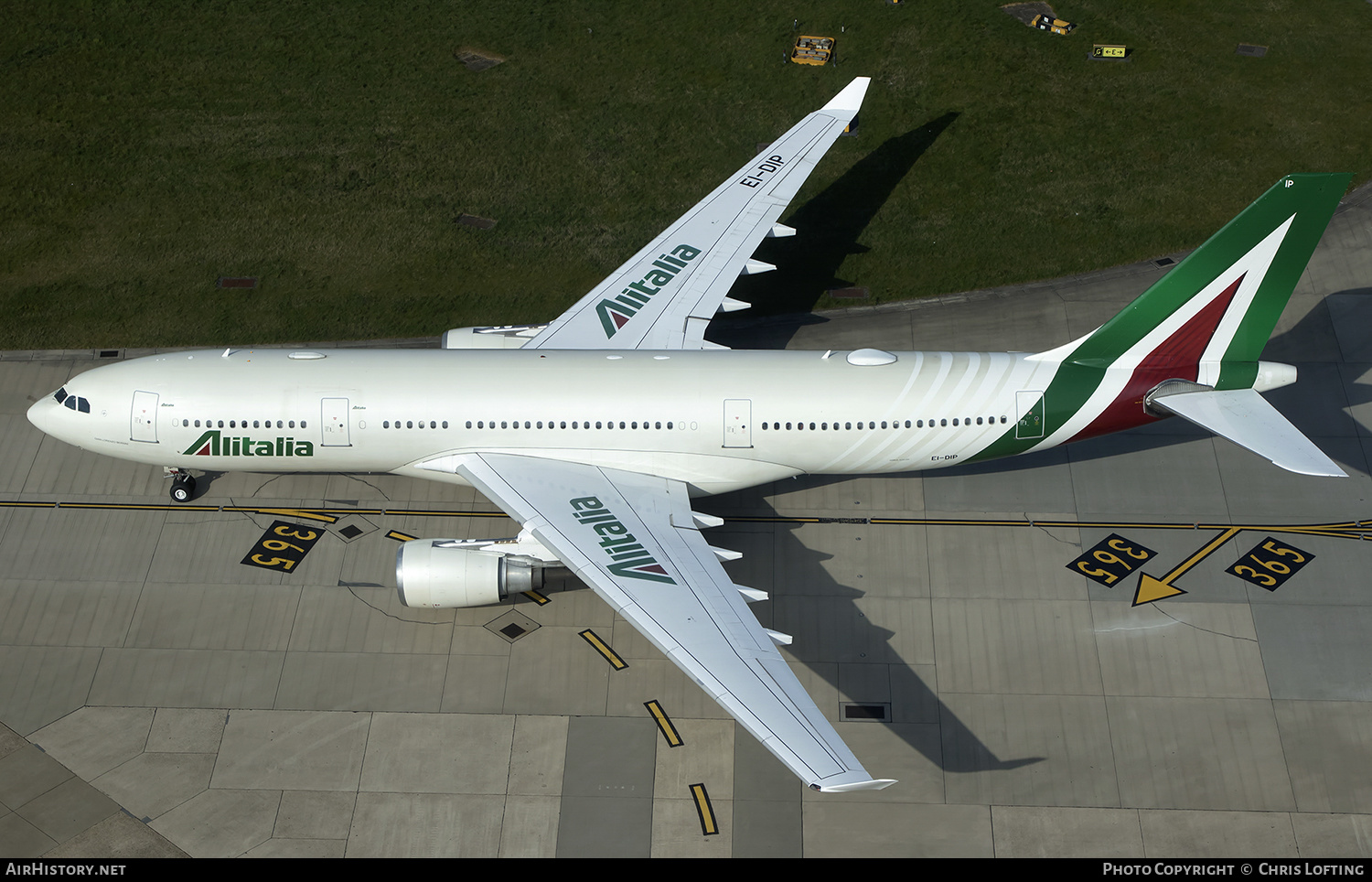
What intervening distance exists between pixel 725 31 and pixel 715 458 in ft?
85.7

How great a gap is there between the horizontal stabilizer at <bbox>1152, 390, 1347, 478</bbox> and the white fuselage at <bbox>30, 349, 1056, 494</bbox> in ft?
12.0

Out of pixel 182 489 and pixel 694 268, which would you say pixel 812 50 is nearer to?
pixel 694 268

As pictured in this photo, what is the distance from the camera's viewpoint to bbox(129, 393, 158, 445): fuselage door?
28.3m

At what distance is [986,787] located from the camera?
2481 centimetres

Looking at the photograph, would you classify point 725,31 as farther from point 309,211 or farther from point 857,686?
point 857,686

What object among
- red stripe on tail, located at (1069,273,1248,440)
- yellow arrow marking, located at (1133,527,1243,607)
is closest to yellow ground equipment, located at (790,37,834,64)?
red stripe on tail, located at (1069,273,1248,440)

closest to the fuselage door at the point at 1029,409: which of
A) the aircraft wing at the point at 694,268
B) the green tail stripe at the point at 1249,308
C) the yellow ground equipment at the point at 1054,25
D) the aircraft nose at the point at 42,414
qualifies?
the green tail stripe at the point at 1249,308

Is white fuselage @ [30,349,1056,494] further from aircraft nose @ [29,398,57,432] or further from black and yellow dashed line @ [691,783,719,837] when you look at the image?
black and yellow dashed line @ [691,783,719,837]

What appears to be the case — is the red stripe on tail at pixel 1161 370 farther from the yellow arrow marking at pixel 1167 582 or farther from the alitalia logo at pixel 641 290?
the alitalia logo at pixel 641 290

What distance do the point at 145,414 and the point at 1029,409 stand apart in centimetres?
2377

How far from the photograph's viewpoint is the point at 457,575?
26.9 m

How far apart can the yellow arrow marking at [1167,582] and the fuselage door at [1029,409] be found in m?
5.42

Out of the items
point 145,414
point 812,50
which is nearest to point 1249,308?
point 812,50

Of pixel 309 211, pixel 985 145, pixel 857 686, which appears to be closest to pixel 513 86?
pixel 309 211
